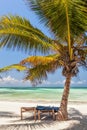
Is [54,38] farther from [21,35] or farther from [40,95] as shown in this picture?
[40,95]

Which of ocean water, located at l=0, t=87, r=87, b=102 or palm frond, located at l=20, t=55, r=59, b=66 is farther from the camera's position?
ocean water, located at l=0, t=87, r=87, b=102

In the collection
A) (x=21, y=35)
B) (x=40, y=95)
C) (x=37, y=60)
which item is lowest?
(x=40, y=95)

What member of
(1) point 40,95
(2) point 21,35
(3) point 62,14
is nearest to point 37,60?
(2) point 21,35

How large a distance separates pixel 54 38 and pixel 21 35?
1.33m

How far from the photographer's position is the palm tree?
10.2 m

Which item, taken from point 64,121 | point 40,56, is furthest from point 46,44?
point 64,121

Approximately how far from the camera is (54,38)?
11.8m

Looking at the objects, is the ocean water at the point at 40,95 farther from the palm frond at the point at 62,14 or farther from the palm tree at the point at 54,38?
the palm frond at the point at 62,14

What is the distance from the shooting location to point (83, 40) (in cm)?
1182

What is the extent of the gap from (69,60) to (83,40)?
2.97ft

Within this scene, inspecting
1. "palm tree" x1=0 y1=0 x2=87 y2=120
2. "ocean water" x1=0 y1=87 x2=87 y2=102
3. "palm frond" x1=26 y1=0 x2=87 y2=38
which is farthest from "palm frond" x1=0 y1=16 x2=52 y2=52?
"ocean water" x1=0 y1=87 x2=87 y2=102

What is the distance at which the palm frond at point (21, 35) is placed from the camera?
10852 millimetres

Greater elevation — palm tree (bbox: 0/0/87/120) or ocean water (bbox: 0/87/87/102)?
palm tree (bbox: 0/0/87/120)

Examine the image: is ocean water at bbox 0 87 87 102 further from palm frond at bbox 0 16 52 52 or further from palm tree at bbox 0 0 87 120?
palm frond at bbox 0 16 52 52
